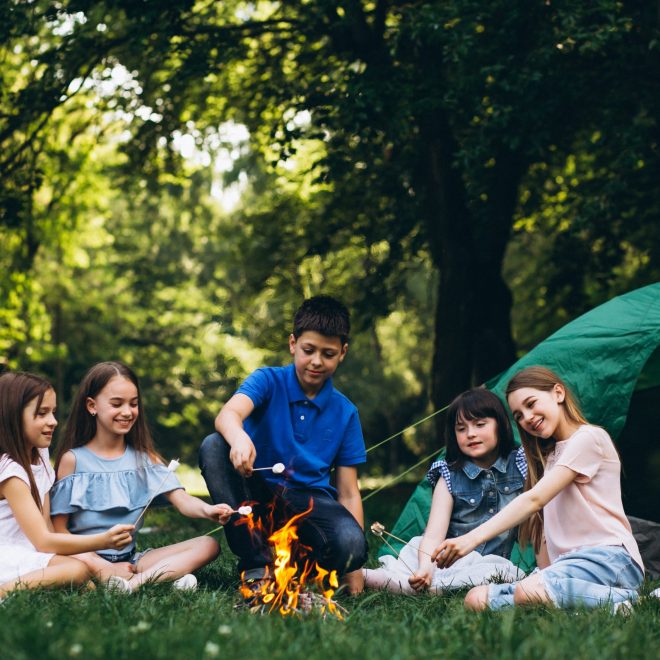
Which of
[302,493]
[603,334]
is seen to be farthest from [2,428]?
[603,334]

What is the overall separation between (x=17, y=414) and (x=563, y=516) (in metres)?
2.40

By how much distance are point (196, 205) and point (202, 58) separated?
12316mm

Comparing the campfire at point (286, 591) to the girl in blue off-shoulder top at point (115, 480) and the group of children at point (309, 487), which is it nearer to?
the group of children at point (309, 487)

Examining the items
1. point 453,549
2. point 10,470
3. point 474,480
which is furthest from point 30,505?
point 474,480

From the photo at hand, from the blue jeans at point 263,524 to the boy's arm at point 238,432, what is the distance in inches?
4.2

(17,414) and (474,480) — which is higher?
(17,414)

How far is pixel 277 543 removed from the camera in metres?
3.57

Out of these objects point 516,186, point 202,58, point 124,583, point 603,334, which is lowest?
point 124,583

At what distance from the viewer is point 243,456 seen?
368 centimetres

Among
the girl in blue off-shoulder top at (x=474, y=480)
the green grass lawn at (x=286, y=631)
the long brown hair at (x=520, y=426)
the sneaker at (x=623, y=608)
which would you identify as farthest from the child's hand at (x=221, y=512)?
the sneaker at (x=623, y=608)

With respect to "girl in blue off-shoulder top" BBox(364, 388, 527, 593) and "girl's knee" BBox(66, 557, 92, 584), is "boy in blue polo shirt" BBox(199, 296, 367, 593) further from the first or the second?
"girl's knee" BBox(66, 557, 92, 584)

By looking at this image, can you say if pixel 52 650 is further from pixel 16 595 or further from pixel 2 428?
pixel 2 428

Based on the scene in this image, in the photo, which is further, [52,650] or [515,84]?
[515,84]

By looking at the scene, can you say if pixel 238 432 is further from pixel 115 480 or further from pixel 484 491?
pixel 484 491
